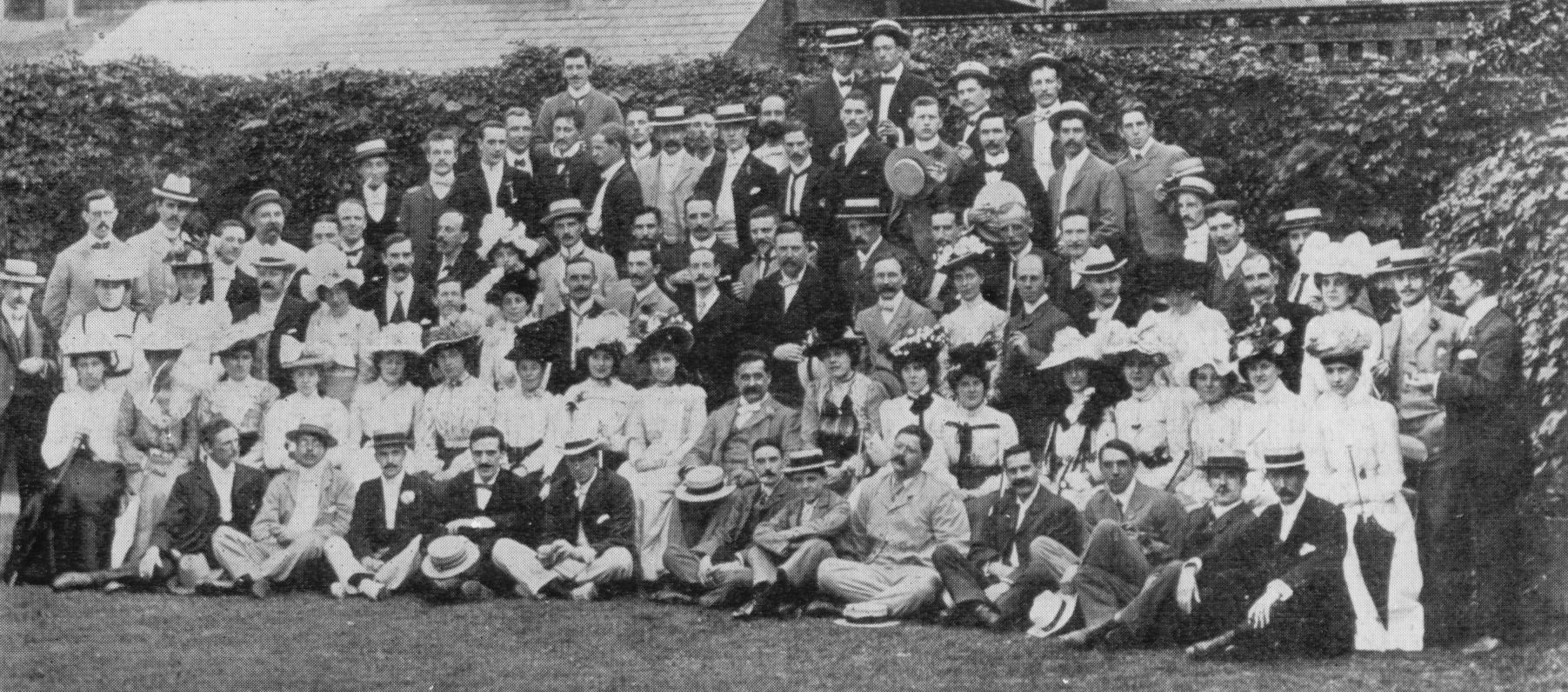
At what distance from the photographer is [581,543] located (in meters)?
7.52

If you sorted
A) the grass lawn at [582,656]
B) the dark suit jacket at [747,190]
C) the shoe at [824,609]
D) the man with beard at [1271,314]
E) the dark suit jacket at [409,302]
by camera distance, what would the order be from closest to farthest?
the grass lawn at [582,656] < the man with beard at [1271,314] < the shoe at [824,609] < the dark suit jacket at [747,190] < the dark suit jacket at [409,302]

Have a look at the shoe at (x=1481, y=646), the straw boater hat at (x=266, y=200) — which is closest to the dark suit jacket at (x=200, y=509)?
the straw boater hat at (x=266, y=200)

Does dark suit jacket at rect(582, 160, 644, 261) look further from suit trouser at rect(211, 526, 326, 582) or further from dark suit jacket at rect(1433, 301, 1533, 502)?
dark suit jacket at rect(1433, 301, 1533, 502)

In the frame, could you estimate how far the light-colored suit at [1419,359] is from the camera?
21.7 ft

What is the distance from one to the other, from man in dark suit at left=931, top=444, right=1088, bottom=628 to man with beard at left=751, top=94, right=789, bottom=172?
1.81m

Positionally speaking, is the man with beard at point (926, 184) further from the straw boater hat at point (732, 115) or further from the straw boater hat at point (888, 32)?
the straw boater hat at point (732, 115)

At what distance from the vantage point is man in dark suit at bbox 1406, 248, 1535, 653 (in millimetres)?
6457

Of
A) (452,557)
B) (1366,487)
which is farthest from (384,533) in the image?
(1366,487)

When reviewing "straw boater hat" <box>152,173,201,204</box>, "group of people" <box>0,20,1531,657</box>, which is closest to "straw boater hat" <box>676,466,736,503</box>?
"group of people" <box>0,20,1531,657</box>

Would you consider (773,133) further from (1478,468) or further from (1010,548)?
(1478,468)

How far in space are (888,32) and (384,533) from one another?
313 centimetres

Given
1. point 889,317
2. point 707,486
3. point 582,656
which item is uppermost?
point 889,317

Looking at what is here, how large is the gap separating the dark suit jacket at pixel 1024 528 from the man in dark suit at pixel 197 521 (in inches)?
129

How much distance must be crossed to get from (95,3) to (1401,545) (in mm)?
8815
